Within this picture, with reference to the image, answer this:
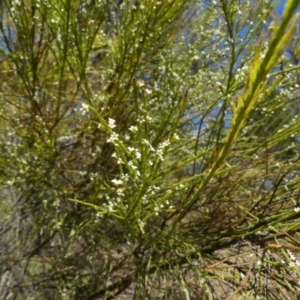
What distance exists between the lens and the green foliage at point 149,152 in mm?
2076

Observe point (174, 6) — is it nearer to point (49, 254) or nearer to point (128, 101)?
point (128, 101)

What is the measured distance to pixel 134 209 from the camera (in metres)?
1.79

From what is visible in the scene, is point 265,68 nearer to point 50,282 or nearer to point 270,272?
point 270,272

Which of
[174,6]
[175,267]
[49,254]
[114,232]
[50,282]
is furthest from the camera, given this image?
[49,254]

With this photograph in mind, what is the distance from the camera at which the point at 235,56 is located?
2.10m

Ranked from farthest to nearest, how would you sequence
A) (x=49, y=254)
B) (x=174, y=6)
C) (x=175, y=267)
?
(x=49, y=254) → (x=174, y=6) → (x=175, y=267)

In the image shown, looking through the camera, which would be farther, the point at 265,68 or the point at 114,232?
the point at 114,232

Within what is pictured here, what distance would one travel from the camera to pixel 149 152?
7.45ft

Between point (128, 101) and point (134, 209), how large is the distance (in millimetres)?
1117

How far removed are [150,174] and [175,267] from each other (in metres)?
0.77

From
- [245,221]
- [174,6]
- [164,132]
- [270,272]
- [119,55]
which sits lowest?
[270,272]

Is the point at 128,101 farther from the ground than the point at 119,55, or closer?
closer

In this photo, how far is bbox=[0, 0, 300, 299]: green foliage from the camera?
208 centimetres

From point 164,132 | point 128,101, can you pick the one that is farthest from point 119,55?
point 164,132
